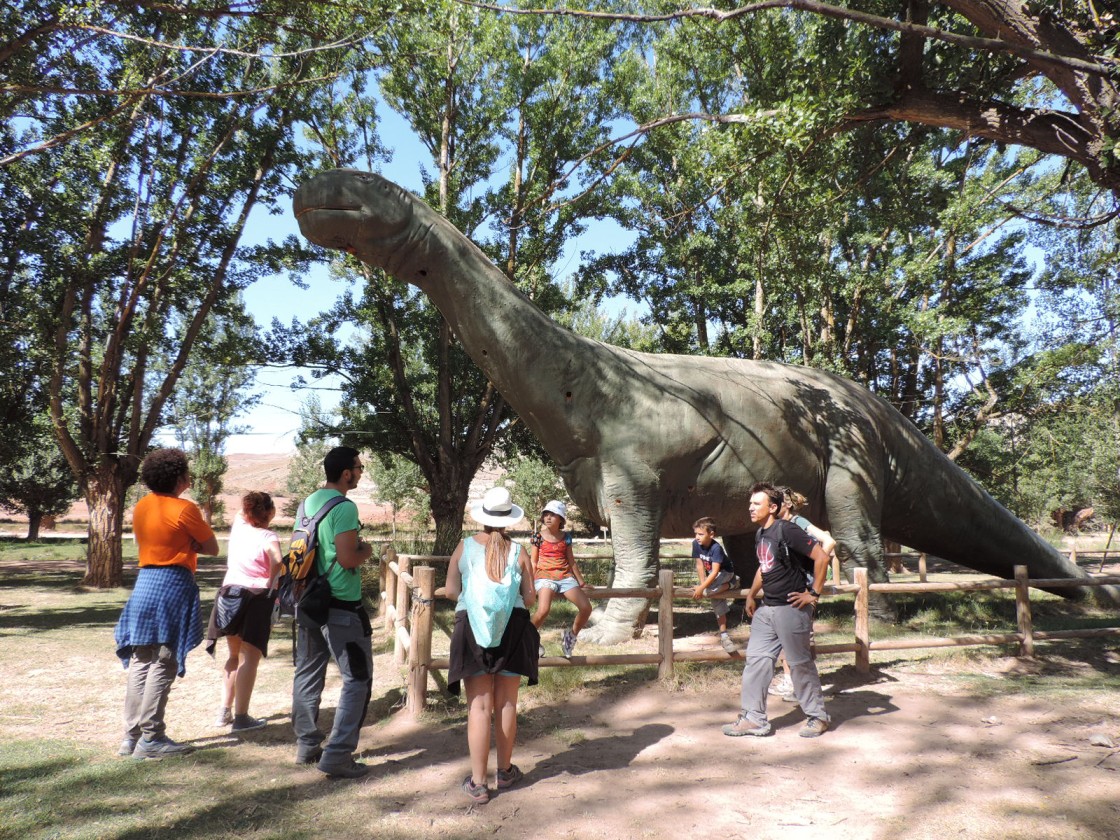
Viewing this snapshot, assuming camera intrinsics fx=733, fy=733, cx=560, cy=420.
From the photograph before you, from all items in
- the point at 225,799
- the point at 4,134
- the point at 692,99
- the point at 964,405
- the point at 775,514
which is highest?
the point at 692,99

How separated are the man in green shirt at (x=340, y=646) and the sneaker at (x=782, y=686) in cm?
315

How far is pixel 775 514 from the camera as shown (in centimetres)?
481

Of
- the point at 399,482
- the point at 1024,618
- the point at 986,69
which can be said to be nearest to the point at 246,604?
the point at 1024,618

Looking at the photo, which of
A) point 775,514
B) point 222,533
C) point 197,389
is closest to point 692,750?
point 775,514

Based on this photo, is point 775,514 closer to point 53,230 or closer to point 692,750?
point 692,750

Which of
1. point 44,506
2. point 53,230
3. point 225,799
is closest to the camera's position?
point 225,799

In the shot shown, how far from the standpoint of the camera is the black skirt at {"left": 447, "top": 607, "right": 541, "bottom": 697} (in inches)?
143

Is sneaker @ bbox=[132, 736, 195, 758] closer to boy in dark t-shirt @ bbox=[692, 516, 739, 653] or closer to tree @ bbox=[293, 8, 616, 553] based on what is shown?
boy in dark t-shirt @ bbox=[692, 516, 739, 653]

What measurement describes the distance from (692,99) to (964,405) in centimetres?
959

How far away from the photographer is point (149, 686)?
4242mm

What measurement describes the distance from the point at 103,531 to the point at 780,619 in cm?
1222

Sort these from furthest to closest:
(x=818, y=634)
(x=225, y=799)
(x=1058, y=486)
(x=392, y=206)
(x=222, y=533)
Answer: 1. (x=222, y=533)
2. (x=1058, y=486)
3. (x=818, y=634)
4. (x=392, y=206)
5. (x=225, y=799)

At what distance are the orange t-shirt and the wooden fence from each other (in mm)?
1454

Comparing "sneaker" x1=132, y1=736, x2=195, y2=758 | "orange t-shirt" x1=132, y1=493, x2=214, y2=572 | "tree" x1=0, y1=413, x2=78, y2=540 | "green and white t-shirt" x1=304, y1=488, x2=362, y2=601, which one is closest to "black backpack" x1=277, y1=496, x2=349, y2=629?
"green and white t-shirt" x1=304, y1=488, x2=362, y2=601
